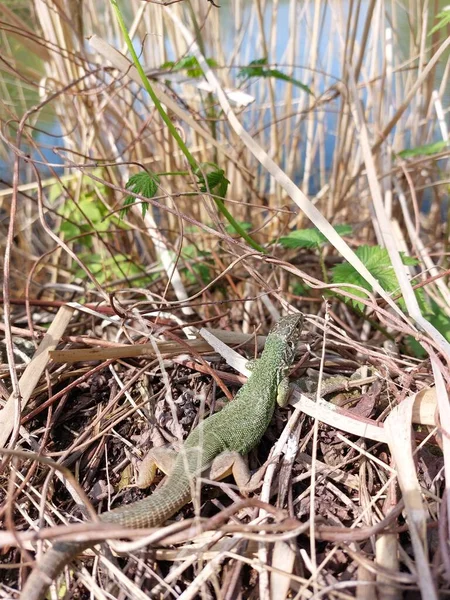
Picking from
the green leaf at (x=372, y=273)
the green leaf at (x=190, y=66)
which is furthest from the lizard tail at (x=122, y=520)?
the green leaf at (x=190, y=66)

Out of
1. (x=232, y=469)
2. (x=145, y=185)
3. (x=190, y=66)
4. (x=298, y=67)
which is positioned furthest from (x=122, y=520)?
(x=298, y=67)

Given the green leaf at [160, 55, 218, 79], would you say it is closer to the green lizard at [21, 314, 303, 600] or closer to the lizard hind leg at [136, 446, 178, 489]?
the green lizard at [21, 314, 303, 600]

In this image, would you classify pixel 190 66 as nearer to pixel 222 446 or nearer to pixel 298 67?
pixel 298 67

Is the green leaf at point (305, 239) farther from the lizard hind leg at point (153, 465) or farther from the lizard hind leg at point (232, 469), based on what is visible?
the lizard hind leg at point (153, 465)

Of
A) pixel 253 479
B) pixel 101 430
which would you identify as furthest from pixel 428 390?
pixel 101 430

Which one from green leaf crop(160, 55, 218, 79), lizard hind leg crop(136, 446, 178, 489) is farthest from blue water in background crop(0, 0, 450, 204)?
lizard hind leg crop(136, 446, 178, 489)

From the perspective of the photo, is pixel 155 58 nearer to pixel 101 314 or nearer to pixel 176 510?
pixel 101 314
